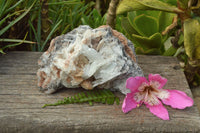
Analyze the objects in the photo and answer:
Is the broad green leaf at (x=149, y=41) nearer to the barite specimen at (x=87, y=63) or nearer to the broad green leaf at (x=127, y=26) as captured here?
the broad green leaf at (x=127, y=26)

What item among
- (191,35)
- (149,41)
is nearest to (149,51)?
(149,41)

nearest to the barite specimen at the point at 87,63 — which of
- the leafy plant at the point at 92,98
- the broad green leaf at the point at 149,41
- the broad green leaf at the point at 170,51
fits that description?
the leafy plant at the point at 92,98

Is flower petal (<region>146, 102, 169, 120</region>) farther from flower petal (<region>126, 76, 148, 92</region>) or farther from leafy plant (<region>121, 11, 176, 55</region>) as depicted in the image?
leafy plant (<region>121, 11, 176, 55</region>)

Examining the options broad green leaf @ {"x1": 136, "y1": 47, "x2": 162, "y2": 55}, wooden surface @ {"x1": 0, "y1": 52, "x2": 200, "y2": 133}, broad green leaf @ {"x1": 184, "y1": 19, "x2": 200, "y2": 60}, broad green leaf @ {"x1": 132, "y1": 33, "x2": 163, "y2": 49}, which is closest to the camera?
wooden surface @ {"x1": 0, "y1": 52, "x2": 200, "y2": 133}

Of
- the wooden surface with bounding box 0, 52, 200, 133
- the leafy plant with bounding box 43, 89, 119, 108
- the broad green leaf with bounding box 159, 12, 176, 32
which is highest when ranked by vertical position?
Answer: the broad green leaf with bounding box 159, 12, 176, 32

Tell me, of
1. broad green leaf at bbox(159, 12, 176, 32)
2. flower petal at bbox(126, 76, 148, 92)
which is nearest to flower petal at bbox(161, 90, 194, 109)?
flower petal at bbox(126, 76, 148, 92)

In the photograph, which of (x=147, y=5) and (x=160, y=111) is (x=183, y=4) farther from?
(x=160, y=111)
